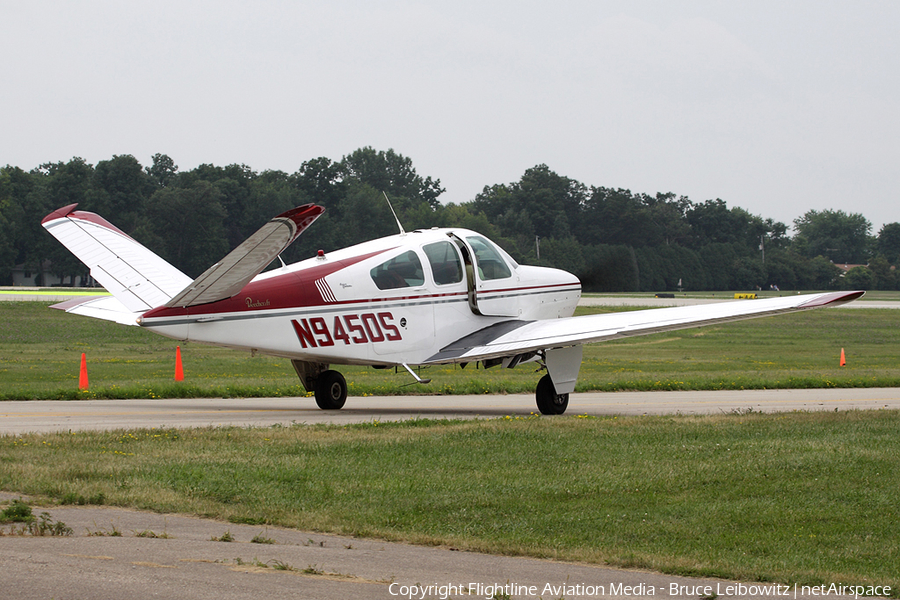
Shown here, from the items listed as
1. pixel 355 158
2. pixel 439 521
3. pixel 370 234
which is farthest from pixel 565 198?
pixel 439 521

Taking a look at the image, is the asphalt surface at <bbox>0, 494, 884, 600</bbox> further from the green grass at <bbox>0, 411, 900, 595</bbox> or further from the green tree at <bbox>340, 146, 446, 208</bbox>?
the green tree at <bbox>340, 146, 446, 208</bbox>

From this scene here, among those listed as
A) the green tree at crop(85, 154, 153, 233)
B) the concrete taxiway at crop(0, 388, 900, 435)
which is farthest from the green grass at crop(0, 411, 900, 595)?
the green tree at crop(85, 154, 153, 233)

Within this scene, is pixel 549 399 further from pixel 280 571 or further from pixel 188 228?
pixel 188 228

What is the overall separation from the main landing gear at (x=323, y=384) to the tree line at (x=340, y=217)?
6047 cm

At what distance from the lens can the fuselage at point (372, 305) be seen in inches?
627

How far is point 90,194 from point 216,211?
18906mm

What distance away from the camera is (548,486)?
33.0ft

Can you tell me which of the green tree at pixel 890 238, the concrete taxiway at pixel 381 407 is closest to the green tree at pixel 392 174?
the green tree at pixel 890 238

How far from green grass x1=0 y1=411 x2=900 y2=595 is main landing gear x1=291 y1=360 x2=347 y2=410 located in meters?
3.79

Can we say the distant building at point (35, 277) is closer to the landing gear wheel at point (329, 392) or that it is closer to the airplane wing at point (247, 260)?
the landing gear wheel at point (329, 392)

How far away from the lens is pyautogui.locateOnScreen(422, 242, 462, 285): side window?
17625mm

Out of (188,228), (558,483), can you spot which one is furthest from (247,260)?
(188,228)

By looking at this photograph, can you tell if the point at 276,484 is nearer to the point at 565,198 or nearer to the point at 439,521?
the point at 439,521

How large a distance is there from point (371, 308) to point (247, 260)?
9.37 ft
